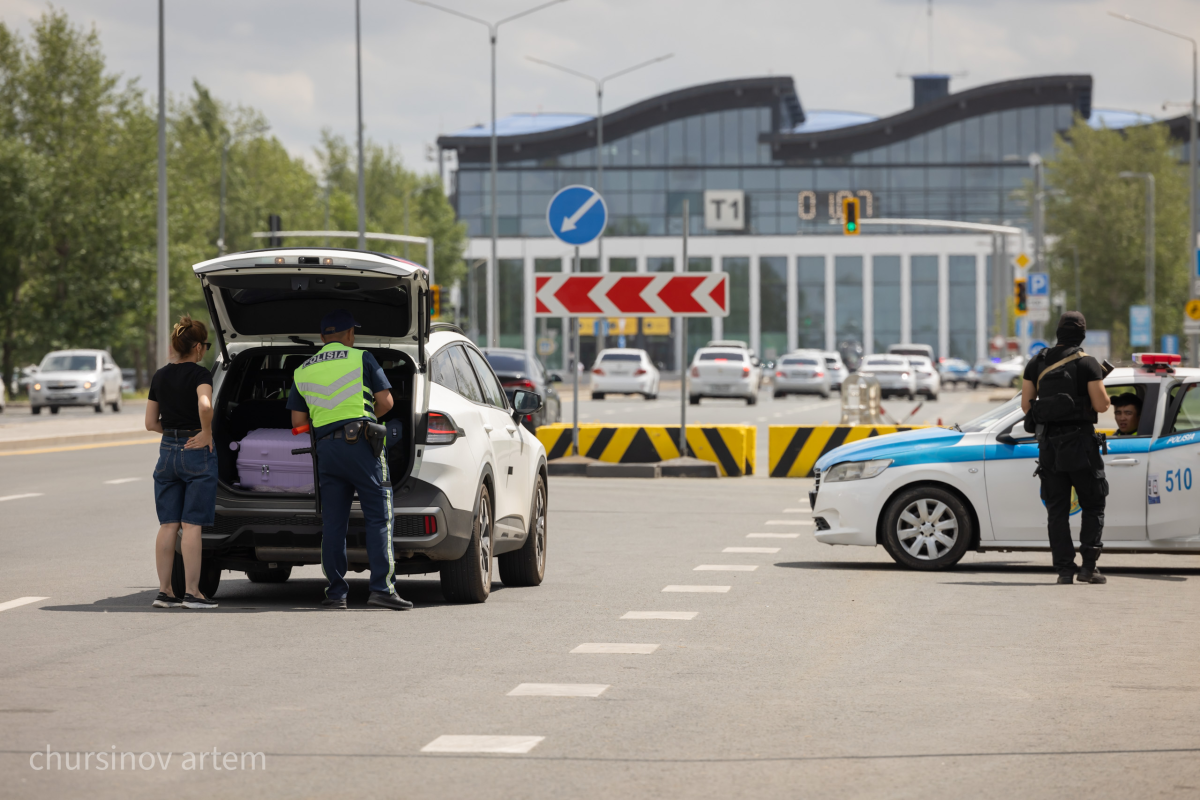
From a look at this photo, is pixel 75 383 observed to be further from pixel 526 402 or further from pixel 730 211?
pixel 730 211

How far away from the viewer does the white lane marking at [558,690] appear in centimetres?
736

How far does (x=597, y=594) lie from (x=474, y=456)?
53.5 inches

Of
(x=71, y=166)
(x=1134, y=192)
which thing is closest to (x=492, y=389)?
(x=71, y=166)

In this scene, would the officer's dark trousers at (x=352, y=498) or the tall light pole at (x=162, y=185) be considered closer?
the officer's dark trousers at (x=352, y=498)

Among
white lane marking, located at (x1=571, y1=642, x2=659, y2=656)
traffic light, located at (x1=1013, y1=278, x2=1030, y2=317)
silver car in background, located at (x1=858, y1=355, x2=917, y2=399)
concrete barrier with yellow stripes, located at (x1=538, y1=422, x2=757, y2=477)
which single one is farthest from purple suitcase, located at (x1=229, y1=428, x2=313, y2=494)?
silver car in background, located at (x1=858, y1=355, x2=917, y2=399)

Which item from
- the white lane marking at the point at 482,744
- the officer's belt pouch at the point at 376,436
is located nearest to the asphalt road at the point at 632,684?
the white lane marking at the point at 482,744

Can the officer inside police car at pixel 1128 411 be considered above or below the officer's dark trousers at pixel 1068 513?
above

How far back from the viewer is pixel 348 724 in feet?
21.9

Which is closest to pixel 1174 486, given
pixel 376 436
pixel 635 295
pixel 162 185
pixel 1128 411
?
pixel 1128 411

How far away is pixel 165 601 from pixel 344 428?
1472 mm

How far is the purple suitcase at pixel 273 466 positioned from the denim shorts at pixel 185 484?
33 centimetres

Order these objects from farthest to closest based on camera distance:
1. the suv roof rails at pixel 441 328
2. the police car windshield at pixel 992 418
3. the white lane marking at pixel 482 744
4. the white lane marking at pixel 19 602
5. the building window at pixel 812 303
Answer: the building window at pixel 812 303
the police car windshield at pixel 992 418
the suv roof rails at pixel 441 328
the white lane marking at pixel 19 602
the white lane marking at pixel 482 744

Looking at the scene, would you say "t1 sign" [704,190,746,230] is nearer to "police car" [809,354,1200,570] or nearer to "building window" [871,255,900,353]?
"building window" [871,255,900,353]

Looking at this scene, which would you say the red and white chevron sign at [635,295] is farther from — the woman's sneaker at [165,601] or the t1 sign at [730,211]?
the t1 sign at [730,211]
